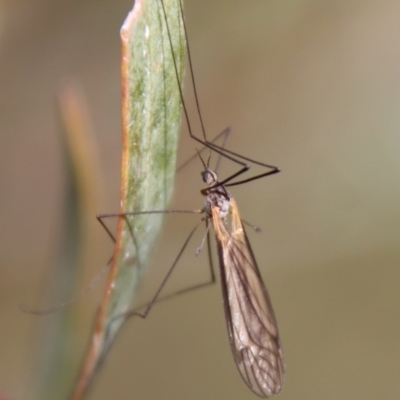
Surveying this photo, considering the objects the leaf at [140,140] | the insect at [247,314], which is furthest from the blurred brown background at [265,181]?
the leaf at [140,140]

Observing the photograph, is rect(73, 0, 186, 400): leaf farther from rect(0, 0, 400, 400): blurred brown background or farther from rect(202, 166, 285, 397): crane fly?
rect(0, 0, 400, 400): blurred brown background

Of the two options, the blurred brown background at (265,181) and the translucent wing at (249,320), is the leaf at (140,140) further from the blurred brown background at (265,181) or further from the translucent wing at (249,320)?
the blurred brown background at (265,181)

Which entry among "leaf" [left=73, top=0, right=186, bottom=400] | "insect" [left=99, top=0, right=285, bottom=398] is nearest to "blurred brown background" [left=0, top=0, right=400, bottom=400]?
"insect" [left=99, top=0, right=285, bottom=398]

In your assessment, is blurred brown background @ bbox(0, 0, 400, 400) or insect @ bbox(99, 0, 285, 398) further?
blurred brown background @ bbox(0, 0, 400, 400)

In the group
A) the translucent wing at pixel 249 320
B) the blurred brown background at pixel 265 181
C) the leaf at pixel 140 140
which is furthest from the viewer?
the blurred brown background at pixel 265 181

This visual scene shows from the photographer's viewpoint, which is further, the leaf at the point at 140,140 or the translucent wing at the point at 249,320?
the translucent wing at the point at 249,320

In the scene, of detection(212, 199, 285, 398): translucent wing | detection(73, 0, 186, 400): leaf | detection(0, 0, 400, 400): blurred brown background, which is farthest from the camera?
detection(0, 0, 400, 400): blurred brown background
